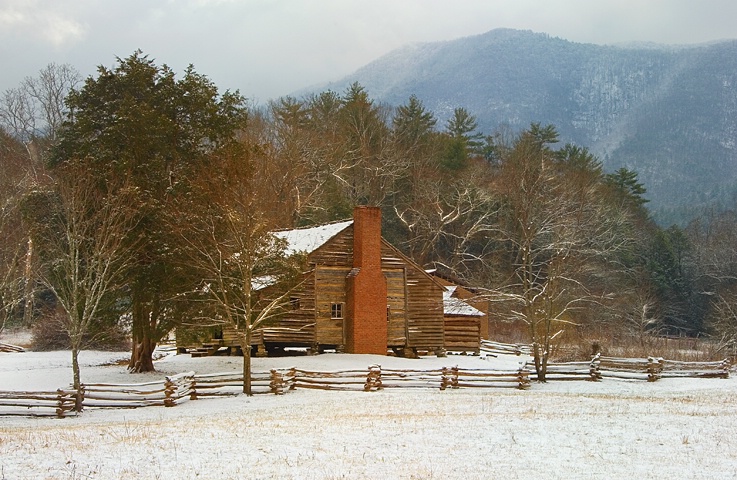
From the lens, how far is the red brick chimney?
138 ft

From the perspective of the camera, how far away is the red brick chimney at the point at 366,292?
4209cm

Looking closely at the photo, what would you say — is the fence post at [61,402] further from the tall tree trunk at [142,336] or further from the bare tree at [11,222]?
the tall tree trunk at [142,336]

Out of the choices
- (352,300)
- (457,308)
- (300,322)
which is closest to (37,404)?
(300,322)

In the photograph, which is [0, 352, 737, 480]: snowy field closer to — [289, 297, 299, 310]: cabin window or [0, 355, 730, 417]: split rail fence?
[0, 355, 730, 417]: split rail fence

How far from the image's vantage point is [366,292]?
139 feet

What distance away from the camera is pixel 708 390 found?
107 ft

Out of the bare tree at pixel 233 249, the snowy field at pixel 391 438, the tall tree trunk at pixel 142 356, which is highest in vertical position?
the bare tree at pixel 233 249

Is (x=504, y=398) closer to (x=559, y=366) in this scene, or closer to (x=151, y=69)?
(x=559, y=366)

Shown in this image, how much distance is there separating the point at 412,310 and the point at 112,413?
69.1 feet

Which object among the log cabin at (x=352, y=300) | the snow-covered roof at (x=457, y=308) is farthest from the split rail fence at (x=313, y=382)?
the snow-covered roof at (x=457, y=308)

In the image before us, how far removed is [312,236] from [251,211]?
14.1 meters

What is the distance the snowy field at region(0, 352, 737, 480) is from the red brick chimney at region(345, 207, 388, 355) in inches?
454

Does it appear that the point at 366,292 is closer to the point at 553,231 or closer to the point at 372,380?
the point at 372,380

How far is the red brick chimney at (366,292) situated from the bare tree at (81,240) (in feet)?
45.0
